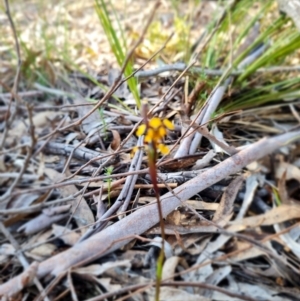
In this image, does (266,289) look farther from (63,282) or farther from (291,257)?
(63,282)

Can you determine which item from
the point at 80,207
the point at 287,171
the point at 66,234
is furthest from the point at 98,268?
the point at 287,171

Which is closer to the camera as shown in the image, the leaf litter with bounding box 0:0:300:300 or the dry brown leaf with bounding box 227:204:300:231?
the leaf litter with bounding box 0:0:300:300

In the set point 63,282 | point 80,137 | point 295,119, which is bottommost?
point 63,282

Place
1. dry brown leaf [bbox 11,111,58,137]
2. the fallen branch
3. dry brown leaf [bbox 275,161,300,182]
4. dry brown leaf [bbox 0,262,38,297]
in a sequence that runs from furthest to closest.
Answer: dry brown leaf [bbox 11,111,58,137]
dry brown leaf [bbox 275,161,300,182]
dry brown leaf [bbox 0,262,38,297]
the fallen branch

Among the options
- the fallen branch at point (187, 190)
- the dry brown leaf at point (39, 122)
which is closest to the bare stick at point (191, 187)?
the fallen branch at point (187, 190)

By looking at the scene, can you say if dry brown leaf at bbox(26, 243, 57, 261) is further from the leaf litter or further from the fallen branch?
the fallen branch

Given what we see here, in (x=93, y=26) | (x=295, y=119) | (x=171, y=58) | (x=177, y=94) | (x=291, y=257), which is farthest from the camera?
(x=93, y=26)

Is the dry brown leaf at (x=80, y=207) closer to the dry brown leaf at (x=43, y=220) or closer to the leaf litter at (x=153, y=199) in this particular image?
the leaf litter at (x=153, y=199)

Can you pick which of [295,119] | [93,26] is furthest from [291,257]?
[93,26]

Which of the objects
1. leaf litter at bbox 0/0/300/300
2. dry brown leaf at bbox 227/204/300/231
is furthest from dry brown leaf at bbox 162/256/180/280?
dry brown leaf at bbox 227/204/300/231
